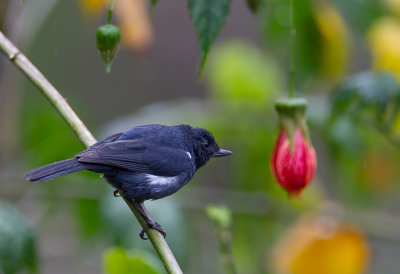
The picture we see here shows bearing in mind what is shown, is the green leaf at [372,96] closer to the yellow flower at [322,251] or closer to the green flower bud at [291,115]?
the green flower bud at [291,115]

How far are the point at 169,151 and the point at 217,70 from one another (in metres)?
1.23

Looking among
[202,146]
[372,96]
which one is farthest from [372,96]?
[202,146]

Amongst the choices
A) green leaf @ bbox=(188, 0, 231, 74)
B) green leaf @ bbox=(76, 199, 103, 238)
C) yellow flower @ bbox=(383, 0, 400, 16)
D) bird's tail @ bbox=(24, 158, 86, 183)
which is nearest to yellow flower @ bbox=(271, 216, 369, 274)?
green leaf @ bbox=(76, 199, 103, 238)

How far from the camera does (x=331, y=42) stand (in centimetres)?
319

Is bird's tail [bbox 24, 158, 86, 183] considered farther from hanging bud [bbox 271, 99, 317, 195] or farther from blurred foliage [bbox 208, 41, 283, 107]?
blurred foliage [bbox 208, 41, 283, 107]

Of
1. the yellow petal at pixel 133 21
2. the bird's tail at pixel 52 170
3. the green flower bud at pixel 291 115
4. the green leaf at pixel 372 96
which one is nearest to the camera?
the bird's tail at pixel 52 170

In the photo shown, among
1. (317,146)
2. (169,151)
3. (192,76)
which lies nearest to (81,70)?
(192,76)

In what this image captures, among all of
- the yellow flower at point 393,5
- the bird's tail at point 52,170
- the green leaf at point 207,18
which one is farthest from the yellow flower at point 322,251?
the green leaf at point 207,18

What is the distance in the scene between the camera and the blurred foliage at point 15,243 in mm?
2270

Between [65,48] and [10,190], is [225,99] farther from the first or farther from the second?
[65,48]

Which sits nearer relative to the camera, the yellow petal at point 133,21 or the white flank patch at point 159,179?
the white flank patch at point 159,179

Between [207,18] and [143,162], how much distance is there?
91 cm

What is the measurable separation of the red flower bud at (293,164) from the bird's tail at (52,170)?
68 cm

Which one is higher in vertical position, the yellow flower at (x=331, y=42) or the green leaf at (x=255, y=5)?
the green leaf at (x=255, y=5)
